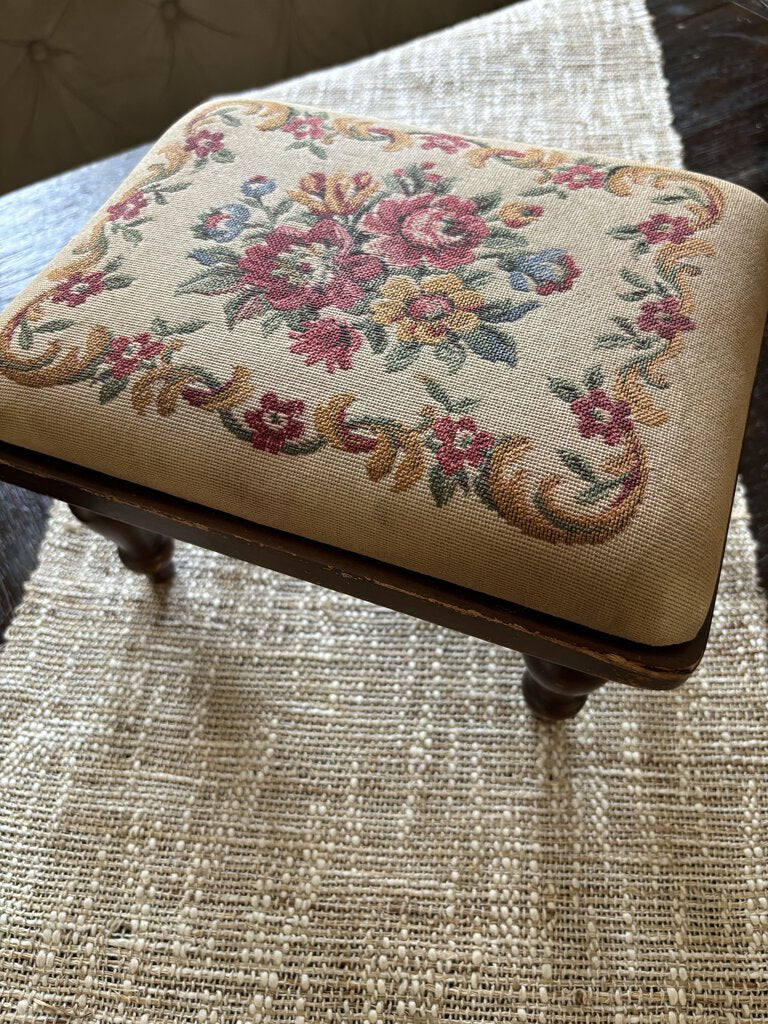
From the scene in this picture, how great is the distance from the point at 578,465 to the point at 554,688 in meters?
0.20

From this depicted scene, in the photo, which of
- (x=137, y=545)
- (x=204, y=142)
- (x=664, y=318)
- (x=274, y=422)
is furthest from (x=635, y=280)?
(x=137, y=545)

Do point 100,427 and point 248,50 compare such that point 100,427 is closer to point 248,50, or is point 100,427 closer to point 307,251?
point 307,251

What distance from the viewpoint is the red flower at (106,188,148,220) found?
0.60 metres

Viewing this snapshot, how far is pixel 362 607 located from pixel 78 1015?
15.9 inches

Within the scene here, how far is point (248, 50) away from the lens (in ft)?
3.85

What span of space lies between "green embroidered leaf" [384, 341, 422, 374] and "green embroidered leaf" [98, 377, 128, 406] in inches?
6.7

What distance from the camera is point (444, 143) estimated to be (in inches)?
24.4

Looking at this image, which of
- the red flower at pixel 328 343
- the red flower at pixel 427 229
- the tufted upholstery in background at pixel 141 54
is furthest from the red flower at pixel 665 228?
the tufted upholstery in background at pixel 141 54

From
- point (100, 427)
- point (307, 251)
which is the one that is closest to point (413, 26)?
point (307, 251)

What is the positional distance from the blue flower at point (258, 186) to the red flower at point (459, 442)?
251 millimetres

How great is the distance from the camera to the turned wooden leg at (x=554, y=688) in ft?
1.83

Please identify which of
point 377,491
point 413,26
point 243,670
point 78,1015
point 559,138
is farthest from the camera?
point 413,26

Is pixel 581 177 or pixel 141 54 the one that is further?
pixel 141 54

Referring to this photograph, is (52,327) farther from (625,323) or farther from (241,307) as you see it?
(625,323)
